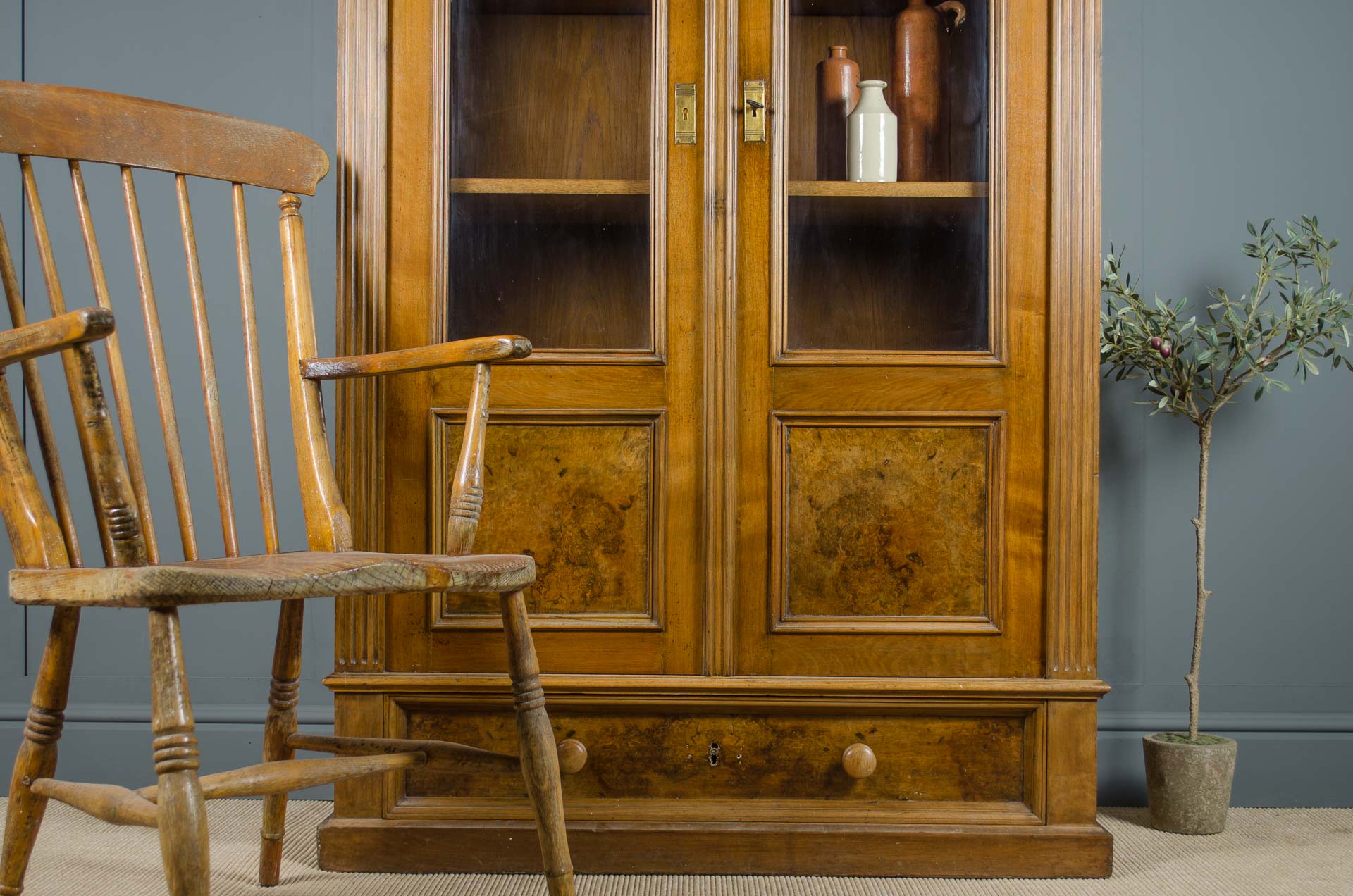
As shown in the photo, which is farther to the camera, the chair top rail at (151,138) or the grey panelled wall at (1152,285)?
the grey panelled wall at (1152,285)

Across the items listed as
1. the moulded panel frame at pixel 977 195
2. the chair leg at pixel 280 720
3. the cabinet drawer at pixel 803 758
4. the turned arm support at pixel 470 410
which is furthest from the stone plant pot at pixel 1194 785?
the chair leg at pixel 280 720

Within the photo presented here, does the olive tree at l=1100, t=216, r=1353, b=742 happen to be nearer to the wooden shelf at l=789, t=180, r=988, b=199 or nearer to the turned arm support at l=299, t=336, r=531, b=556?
the wooden shelf at l=789, t=180, r=988, b=199

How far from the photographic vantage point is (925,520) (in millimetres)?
1438

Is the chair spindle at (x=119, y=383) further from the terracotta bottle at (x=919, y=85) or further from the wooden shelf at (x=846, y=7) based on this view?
the terracotta bottle at (x=919, y=85)

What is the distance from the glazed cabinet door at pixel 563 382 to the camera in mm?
1424

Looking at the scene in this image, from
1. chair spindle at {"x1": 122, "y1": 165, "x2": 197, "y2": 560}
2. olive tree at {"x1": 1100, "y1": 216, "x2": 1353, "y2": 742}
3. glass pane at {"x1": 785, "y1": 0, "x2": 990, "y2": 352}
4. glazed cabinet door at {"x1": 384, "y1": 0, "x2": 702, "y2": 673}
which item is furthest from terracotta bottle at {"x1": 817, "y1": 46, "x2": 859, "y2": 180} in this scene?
chair spindle at {"x1": 122, "y1": 165, "x2": 197, "y2": 560}

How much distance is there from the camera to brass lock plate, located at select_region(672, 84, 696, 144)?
144 centimetres

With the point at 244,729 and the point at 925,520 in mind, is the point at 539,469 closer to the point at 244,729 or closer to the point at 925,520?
the point at 925,520

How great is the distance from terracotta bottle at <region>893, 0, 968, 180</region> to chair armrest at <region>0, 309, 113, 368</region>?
1077mm

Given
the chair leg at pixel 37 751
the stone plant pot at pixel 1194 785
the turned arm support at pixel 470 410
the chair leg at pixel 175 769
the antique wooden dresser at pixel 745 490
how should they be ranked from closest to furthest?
the chair leg at pixel 175 769 → the chair leg at pixel 37 751 → the turned arm support at pixel 470 410 → the antique wooden dresser at pixel 745 490 → the stone plant pot at pixel 1194 785

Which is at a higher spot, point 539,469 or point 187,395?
point 187,395

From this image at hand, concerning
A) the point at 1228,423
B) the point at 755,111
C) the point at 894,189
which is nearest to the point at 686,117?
the point at 755,111

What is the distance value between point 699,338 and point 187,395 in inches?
40.4

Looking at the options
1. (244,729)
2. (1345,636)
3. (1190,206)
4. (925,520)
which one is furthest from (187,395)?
(1345,636)
